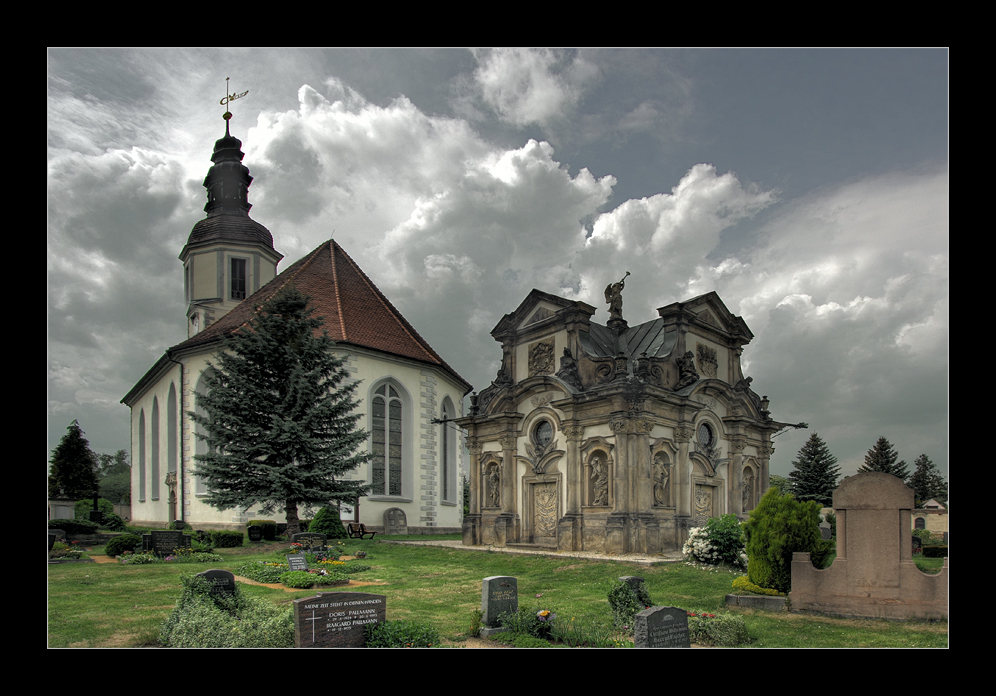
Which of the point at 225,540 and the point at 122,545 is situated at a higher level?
the point at 122,545

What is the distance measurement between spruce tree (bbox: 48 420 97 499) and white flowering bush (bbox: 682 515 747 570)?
5138cm

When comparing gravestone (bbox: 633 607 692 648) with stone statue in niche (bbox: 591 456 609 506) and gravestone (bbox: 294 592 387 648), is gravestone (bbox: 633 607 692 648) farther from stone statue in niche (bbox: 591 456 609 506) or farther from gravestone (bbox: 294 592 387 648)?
stone statue in niche (bbox: 591 456 609 506)

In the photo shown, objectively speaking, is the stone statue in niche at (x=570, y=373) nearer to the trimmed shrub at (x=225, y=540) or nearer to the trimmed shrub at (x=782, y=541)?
the trimmed shrub at (x=782, y=541)

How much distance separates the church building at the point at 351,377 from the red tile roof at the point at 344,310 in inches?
2.8

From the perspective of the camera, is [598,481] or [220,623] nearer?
[220,623]

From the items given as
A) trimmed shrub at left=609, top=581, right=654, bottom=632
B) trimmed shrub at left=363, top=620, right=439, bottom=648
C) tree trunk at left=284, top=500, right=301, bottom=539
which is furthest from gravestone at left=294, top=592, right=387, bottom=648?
tree trunk at left=284, top=500, right=301, bottom=539

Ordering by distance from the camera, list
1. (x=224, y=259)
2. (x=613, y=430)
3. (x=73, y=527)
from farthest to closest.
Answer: (x=224, y=259) → (x=73, y=527) → (x=613, y=430)

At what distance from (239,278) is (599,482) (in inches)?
1095

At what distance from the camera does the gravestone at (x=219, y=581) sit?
10648 mm

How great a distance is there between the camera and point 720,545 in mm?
18141

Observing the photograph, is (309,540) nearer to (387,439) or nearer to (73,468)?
(387,439)

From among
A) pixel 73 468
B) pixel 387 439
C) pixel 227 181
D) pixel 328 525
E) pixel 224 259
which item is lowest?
pixel 73 468

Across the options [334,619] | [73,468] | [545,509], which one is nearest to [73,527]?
[545,509]

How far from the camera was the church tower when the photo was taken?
133ft
